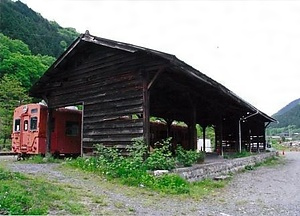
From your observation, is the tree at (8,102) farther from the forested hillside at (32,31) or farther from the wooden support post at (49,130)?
the forested hillside at (32,31)

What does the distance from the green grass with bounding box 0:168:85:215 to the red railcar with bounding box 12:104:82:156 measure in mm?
7428

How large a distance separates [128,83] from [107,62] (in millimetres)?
1341

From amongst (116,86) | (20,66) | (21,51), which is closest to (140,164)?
(116,86)

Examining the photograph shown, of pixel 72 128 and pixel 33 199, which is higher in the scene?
pixel 72 128

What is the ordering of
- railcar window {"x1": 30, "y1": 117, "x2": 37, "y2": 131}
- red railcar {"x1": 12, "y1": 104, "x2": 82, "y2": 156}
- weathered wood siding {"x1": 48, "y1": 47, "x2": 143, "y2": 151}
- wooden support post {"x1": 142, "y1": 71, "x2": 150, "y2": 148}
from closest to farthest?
1. wooden support post {"x1": 142, "y1": 71, "x2": 150, "y2": 148}
2. weathered wood siding {"x1": 48, "y1": 47, "x2": 143, "y2": 151}
3. red railcar {"x1": 12, "y1": 104, "x2": 82, "y2": 156}
4. railcar window {"x1": 30, "y1": 117, "x2": 37, "y2": 131}

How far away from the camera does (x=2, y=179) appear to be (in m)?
5.86

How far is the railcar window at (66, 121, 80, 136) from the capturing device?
46.5ft

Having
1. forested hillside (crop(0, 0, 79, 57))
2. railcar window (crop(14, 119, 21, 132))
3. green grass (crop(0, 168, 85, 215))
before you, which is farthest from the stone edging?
forested hillside (crop(0, 0, 79, 57))

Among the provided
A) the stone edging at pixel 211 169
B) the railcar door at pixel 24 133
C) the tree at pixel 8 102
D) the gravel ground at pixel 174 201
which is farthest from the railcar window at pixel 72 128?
the tree at pixel 8 102

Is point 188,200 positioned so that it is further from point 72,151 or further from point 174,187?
point 72,151

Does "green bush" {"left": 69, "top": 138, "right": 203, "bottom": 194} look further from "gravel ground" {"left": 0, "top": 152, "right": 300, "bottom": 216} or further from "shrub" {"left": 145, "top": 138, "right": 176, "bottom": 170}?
"gravel ground" {"left": 0, "top": 152, "right": 300, "bottom": 216}

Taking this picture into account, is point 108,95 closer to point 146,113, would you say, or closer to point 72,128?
point 146,113

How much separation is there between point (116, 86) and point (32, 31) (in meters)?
43.0

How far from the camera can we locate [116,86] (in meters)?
10.3
